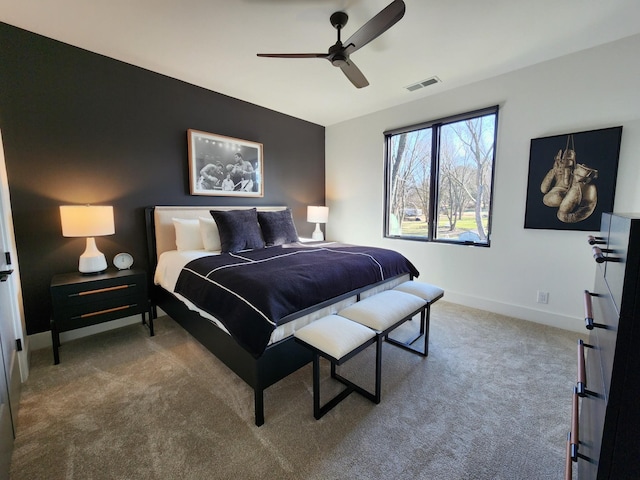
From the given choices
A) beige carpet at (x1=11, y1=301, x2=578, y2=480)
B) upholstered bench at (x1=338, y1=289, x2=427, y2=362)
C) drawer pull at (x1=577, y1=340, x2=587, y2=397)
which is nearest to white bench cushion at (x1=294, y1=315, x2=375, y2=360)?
upholstered bench at (x1=338, y1=289, x2=427, y2=362)

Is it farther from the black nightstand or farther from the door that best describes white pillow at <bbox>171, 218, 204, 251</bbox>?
the door

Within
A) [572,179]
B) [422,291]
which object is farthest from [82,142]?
[572,179]

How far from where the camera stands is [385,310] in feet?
6.23

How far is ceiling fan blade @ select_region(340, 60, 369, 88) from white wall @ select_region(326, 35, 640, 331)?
151cm

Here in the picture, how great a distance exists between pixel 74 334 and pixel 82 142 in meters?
1.85

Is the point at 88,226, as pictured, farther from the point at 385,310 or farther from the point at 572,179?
the point at 572,179

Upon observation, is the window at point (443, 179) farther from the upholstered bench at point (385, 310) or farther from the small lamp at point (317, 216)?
the upholstered bench at point (385, 310)

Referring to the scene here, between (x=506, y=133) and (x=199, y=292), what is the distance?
3510 mm

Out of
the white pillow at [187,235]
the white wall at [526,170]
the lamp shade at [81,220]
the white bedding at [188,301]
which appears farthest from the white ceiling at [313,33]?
the white bedding at [188,301]

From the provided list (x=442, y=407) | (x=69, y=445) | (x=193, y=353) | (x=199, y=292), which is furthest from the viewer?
(x=193, y=353)

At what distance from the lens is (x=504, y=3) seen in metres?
1.92

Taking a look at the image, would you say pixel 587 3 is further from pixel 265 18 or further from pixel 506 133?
pixel 265 18

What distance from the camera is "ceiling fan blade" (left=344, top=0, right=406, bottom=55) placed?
1593 mm

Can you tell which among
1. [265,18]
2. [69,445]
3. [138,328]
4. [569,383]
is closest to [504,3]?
[265,18]
